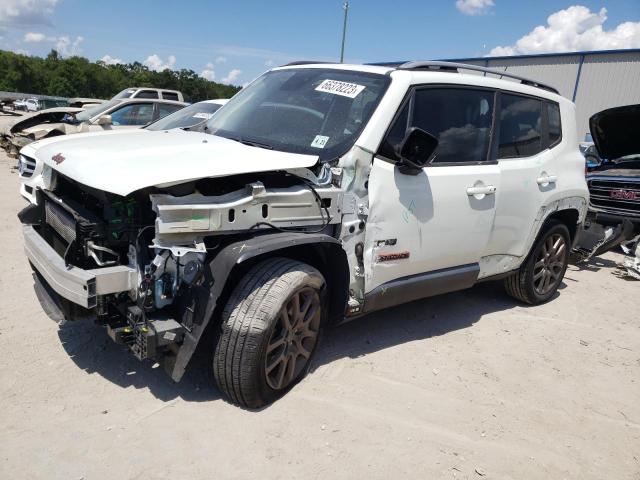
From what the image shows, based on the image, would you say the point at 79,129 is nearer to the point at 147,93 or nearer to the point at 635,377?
the point at 147,93

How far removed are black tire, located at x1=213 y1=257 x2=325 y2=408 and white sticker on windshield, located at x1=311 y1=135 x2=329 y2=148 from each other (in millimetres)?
818

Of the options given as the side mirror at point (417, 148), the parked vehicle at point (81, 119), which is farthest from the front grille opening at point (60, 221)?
the parked vehicle at point (81, 119)

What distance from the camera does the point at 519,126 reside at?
4.50 meters

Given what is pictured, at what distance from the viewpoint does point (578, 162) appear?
5191 mm

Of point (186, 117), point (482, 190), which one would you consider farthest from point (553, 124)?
point (186, 117)

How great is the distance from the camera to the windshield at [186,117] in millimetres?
7109

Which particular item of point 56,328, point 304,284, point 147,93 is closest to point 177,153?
point 304,284

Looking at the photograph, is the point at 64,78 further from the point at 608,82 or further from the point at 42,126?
the point at 42,126

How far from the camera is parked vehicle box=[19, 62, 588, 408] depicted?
2.71 meters

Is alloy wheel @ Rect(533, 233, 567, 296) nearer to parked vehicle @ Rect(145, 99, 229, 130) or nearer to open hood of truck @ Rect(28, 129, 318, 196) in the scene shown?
open hood of truck @ Rect(28, 129, 318, 196)

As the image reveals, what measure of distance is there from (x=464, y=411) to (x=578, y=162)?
3153 mm

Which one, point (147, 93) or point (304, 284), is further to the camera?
point (147, 93)

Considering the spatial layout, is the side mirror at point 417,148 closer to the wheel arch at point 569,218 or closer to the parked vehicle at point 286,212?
the parked vehicle at point 286,212

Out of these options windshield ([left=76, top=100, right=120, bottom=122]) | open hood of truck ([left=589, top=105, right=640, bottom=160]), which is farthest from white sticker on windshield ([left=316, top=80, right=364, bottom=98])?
windshield ([left=76, top=100, right=120, bottom=122])
